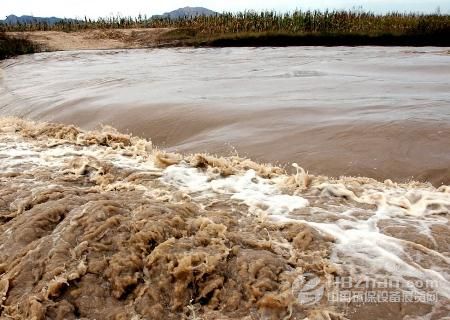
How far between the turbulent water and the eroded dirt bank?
2.54ft

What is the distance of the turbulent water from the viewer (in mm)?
4438

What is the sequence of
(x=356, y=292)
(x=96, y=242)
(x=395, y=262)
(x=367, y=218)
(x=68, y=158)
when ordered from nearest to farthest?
(x=356, y=292)
(x=395, y=262)
(x=96, y=242)
(x=367, y=218)
(x=68, y=158)

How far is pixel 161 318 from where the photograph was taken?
7.15ft

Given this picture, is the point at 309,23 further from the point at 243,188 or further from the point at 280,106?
the point at 243,188

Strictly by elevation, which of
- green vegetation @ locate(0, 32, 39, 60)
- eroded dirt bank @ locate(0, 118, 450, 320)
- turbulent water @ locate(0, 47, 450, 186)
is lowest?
eroded dirt bank @ locate(0, 118, 450, 320)

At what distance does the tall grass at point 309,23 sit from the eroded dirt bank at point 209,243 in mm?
15880

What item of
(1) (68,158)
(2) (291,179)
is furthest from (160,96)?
(2) (291,179)

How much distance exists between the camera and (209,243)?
2.64m

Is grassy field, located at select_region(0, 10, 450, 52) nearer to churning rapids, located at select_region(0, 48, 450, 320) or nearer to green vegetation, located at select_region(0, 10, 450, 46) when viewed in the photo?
green vegetation, located at select_region(0, 10, 450, 46)

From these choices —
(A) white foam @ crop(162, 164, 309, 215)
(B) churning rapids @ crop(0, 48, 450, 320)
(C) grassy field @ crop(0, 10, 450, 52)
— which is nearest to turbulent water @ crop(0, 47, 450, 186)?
(B) churning rapids @ crop(0, 48, 450, 320)

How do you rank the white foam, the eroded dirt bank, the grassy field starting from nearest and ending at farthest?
the eroded dirt bank
the white foam
the grassy field

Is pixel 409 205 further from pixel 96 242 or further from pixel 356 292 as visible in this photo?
pixel 96 242

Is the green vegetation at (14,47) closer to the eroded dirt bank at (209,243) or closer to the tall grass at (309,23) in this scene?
the tall grass at (309,23)

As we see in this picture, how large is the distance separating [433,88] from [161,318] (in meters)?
6.71
